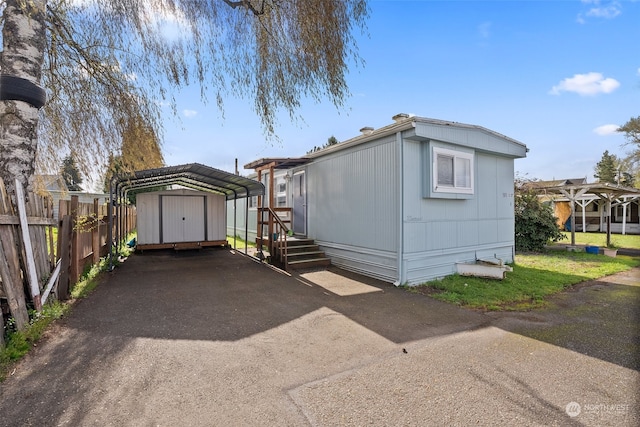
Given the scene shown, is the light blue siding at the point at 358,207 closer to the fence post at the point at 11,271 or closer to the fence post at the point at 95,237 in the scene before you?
the fence post at the point at 95,237

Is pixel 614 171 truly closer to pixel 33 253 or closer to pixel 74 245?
pixel 74 245

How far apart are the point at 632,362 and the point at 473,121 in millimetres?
5727

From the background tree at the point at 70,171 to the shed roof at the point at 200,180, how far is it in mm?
2360

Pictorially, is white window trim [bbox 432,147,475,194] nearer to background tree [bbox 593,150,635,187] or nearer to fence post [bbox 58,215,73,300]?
fence post [bbox 58,215,73,300]

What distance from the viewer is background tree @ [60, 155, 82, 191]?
15.9ft

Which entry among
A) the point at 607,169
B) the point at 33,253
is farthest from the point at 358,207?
the point at 607,169

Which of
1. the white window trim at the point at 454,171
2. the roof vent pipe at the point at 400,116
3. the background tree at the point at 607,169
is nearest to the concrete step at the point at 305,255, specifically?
the white window trim at the point at 454,171

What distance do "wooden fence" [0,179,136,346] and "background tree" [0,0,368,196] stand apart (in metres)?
0.99

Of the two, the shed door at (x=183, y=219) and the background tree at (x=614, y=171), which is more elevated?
the background tree at (x=614, y=171)

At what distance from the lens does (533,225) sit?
11133 mm

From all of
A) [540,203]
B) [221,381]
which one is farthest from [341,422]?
[540,203]

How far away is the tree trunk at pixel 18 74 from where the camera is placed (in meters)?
3.82

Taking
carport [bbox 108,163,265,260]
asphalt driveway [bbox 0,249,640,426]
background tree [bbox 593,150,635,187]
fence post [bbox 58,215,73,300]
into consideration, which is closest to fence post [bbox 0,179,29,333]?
asphalt driveway [bbox 0,249,640,426]

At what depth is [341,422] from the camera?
2221 mm
